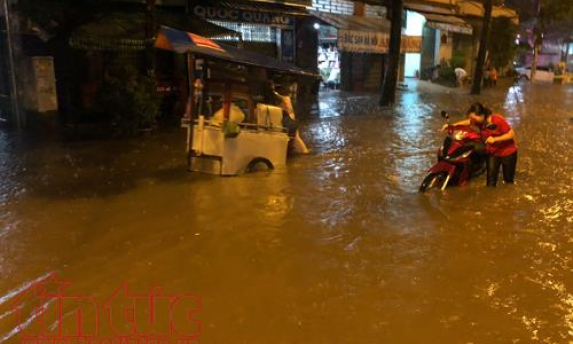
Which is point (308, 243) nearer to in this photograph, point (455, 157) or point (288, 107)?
point (455, 157)

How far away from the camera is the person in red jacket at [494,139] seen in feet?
26.6

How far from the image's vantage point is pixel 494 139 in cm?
802

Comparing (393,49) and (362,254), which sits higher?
(393,49)

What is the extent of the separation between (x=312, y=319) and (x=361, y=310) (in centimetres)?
45

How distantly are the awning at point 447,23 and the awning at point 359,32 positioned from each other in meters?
3.28

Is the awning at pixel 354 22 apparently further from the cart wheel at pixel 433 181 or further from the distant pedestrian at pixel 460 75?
the cart wheel at pixel 433 181

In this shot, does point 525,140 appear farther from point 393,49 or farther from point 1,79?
point 1,79

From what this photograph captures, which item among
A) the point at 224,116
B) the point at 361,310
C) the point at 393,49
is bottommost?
the point at 361,310

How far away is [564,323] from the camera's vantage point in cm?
428

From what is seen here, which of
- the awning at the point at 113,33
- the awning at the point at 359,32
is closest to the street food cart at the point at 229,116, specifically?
the awning at the point at 113,33

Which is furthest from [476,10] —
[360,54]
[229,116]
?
[229,116]

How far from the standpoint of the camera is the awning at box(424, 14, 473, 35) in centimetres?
2686

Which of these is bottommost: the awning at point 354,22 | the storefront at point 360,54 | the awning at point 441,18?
the storefront at point 360,54

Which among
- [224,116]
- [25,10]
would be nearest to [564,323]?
[224,116]
